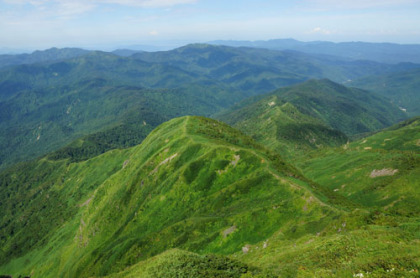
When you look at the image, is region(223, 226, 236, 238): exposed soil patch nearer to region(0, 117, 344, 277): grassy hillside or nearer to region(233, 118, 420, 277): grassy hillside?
region(0, 117, 344, 277): grassy hillside

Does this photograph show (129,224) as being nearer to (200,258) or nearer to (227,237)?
(227,237)

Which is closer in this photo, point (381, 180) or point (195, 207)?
point (195, 207)

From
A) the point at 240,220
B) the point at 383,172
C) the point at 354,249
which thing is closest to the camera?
the point at 354,249

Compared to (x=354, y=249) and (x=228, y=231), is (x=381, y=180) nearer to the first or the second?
(x=228, y=231)

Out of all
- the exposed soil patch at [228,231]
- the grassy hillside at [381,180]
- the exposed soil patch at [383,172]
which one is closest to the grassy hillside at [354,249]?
the grassy hillside at [381,180]

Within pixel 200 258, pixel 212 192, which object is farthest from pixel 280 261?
pixel 212 192

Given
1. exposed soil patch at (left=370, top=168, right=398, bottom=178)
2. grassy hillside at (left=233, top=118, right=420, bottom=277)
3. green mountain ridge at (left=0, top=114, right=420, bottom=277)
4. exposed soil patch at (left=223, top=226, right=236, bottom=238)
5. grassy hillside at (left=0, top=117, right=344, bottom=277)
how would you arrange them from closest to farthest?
grassy hillside at (left=233, top=118, right=420, bottom=277), green mountain ridge at (left=0, top=114, right=420, bottom=277), grassy hillside at (left=0, top=117, right=344, bottom=277), exposed soil patch at (left=223, top=226, right=236, bottom=238), exposed soil patch at (left=370, top=168, right=398, bottom=178)

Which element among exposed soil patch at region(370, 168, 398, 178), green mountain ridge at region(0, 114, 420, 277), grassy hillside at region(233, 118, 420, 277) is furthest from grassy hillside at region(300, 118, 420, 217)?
grassy hillside at region(233, 118, 420, 277)

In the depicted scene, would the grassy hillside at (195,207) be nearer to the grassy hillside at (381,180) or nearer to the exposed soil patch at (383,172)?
the grassy hillside at (381,180)

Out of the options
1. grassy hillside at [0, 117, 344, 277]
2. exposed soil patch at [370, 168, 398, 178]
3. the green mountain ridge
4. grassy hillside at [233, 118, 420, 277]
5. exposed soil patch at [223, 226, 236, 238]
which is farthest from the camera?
exposed soil patch at [370, 168, 398, 178]

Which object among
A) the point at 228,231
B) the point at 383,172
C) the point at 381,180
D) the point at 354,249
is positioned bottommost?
the point at 228,231

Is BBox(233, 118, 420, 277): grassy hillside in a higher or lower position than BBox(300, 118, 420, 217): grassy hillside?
higher

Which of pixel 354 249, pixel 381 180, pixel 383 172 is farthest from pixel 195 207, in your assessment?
pixel 383 172
